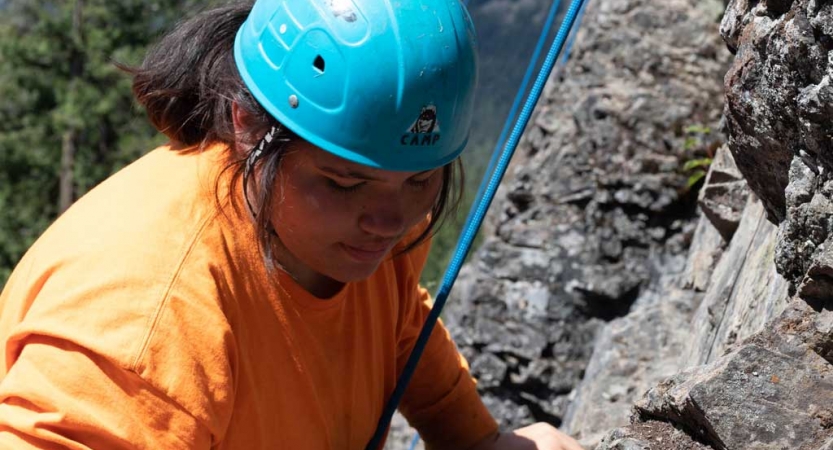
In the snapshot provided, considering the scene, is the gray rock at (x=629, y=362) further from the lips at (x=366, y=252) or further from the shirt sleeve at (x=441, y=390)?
the lips at (x=366, y=252)

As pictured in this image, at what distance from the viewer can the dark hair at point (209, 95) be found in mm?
1861

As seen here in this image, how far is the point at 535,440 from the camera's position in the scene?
7.70 feet

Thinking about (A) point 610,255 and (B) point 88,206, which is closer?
(B) point 88,206

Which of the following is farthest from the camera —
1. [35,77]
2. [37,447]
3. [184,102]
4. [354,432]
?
[35,77]

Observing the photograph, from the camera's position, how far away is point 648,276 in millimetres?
3830

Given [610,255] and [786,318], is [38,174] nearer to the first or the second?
[610,255]

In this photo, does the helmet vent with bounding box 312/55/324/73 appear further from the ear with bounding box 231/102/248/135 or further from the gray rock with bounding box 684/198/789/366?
the gray rock with bounding box 684/198/789/366

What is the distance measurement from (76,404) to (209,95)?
27.7 inches

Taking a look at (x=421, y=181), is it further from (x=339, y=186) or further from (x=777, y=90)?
(x=777, y=90)

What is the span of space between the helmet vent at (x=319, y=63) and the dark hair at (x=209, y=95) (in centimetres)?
15

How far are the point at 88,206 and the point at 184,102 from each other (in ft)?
1.22

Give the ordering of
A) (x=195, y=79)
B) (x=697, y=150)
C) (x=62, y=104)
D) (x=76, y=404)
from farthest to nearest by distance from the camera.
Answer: (x=62, y=104) < (x=697, y=150) < (x=195, y=79) < (x=76, y=404)

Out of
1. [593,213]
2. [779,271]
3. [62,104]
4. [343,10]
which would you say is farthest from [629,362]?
[62,104]

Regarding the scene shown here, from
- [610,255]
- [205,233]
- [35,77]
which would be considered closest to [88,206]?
[205,233]
